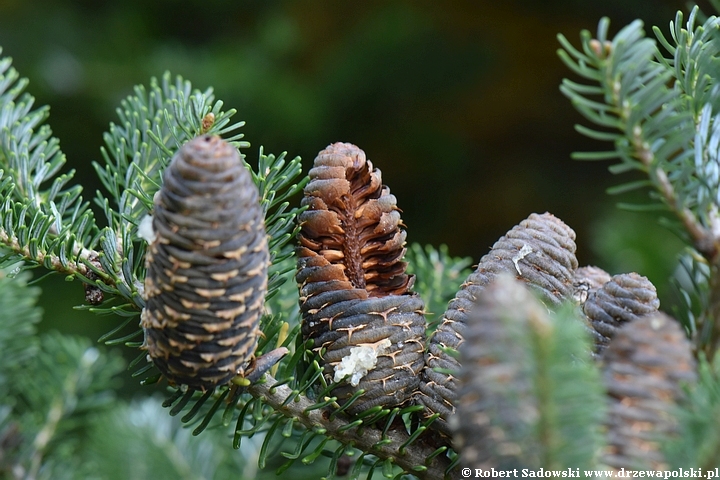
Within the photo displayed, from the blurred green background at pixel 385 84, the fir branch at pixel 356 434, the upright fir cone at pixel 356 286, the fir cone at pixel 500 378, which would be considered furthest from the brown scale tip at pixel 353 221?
the blurred green background at pixel 385 84

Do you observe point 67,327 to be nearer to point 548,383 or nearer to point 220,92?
point 220,92

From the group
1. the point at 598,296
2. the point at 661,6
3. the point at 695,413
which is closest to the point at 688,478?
the point at 695,413

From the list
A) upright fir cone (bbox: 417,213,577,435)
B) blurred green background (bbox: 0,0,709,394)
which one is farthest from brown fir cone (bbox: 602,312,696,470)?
blurred green background (bbox: 0,0,709,394)

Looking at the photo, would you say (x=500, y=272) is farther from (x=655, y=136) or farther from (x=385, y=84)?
(x=385, y=84)

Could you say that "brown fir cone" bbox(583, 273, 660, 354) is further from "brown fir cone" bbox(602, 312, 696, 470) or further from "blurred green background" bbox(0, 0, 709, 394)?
"blurred green background" bbox(0, 0, 709, 394)

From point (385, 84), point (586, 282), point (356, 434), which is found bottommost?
point (356, 434)

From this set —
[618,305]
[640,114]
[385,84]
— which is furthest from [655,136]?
[385,84]
